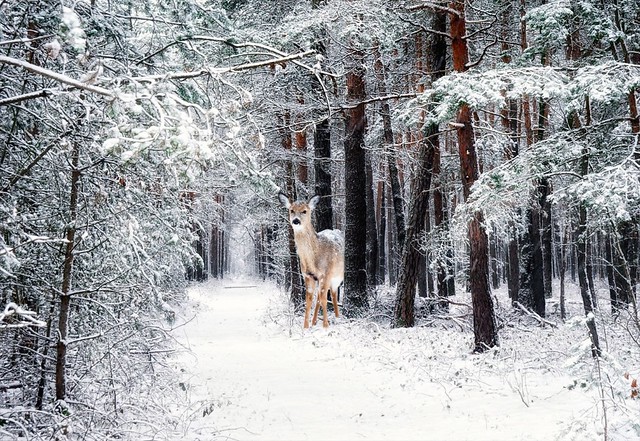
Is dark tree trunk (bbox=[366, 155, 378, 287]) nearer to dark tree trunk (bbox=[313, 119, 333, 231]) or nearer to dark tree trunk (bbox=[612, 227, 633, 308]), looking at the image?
dark tree trunk (bbox=[313, 119, 333, 231])

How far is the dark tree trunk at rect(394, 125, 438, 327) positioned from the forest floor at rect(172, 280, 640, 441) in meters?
0.61

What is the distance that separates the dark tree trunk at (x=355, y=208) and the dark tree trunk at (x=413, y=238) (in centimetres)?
183

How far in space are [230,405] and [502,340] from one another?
525cm

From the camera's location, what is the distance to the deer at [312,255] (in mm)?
12734

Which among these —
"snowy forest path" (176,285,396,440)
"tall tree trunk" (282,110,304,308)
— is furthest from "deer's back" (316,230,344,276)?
"snowy forest path" (176,285,396,440)

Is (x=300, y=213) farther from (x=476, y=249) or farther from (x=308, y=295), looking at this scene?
(x=476, y=249)

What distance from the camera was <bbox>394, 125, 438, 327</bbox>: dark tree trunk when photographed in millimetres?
11242

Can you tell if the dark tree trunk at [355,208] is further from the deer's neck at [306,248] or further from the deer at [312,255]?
the deer's neck at [306,248]

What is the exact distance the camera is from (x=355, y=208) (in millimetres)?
13836

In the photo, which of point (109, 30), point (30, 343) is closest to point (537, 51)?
point (109, 30)

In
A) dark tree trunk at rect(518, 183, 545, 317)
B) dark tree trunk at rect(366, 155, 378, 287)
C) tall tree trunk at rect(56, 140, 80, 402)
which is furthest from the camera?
dark tree trunk at rect(366, 155, 378, 287)

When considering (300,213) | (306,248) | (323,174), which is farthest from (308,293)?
(323,174)

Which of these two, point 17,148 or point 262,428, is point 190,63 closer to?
point 17,148

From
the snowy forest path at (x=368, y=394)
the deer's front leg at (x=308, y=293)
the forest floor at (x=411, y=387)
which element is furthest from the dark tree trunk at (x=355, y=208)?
the snowy forest path at (x=368, y=394)
